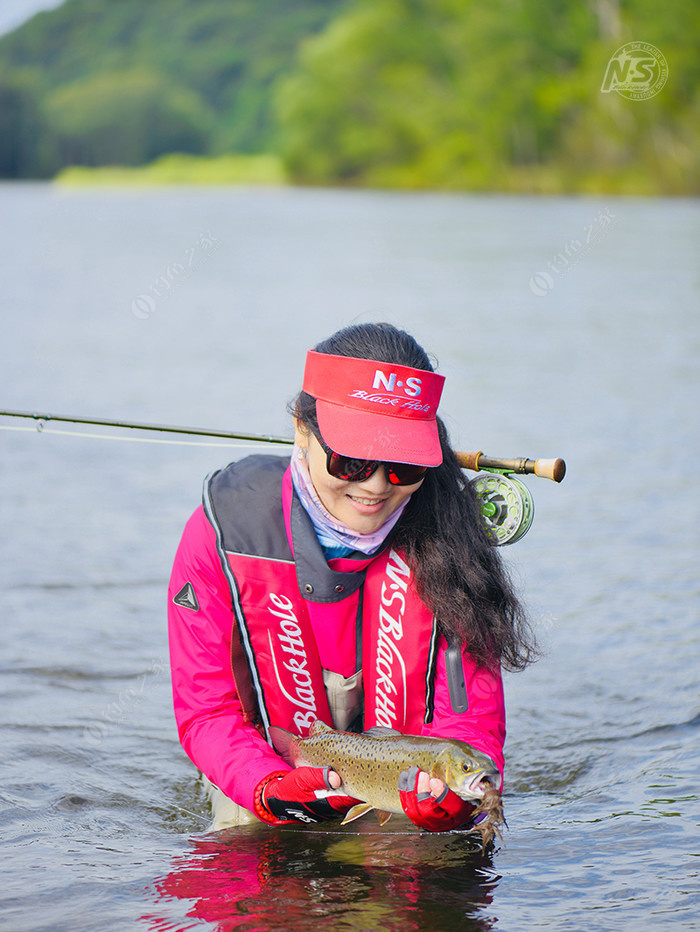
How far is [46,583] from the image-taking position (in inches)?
329

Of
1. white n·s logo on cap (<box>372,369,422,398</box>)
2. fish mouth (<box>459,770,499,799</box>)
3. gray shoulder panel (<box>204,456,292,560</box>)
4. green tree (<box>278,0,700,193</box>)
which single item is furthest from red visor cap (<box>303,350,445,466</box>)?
green tree (<box>278,0,700,193</box>)

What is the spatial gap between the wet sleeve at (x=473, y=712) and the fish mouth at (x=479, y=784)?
395 mm

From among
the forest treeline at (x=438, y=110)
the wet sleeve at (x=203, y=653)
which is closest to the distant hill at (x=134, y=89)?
the forest treeline at (x=438, y=110)

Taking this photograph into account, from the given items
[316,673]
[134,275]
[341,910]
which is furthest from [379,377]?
[134,275]

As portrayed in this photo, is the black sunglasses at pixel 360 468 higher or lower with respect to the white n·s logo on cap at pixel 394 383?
lower

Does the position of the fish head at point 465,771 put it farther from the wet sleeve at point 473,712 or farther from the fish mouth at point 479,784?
the wet sleeve at point 473,712

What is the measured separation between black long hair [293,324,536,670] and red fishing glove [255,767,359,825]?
2.14 ft

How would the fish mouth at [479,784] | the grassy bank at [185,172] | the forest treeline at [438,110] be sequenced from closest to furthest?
the fish mouth at [479,784]
the forest treeline at [438,110]
the grassy bank at [185,172]

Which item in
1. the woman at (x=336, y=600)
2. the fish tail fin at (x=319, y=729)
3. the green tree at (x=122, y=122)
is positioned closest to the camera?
the woman at (x=336, y=600)

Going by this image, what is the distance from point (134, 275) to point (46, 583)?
22.3 m

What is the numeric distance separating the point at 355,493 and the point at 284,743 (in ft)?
3.17

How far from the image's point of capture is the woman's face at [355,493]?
3777 millimetres

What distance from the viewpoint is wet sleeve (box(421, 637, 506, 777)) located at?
3.94 m

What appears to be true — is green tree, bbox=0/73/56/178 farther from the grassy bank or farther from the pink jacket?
the pink jacket
